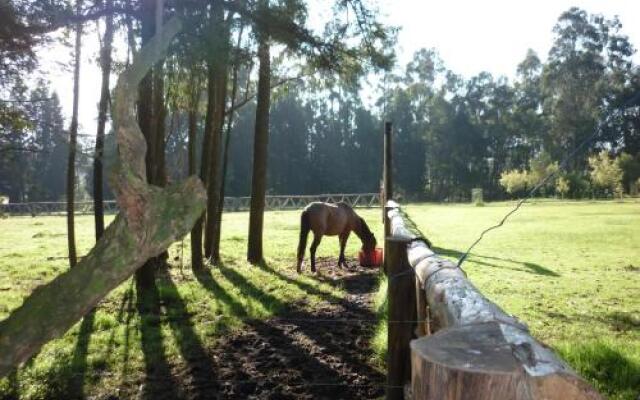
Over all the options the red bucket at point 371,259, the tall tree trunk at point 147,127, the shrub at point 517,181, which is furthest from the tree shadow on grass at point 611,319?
the shrub at point 517,181

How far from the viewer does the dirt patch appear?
13.4 ft

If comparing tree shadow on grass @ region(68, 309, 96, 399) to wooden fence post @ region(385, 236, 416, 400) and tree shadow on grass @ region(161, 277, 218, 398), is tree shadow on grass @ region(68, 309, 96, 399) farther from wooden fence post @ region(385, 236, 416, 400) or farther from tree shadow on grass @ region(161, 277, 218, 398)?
wooden fence post @ region(385, 236, 416, 400)

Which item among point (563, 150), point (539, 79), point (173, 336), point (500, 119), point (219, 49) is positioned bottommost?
point (173, 336)

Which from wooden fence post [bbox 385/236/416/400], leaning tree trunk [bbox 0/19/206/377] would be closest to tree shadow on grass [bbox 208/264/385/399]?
wooden fence post [bbox 385/236/416/400]

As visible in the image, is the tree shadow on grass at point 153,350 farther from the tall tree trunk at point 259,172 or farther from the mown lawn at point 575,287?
the tall tree trunk at point 259,172

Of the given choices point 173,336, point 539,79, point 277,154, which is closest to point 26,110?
point 173,336

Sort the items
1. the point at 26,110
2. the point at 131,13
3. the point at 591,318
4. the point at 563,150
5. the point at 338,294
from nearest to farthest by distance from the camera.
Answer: the point at 131,13
the point at 591,318
the point at 26,110
the point at 338,294
the point at 563,150

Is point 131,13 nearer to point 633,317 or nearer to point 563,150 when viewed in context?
point 633,317

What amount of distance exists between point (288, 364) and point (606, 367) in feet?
8.41

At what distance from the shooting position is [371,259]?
33.0 ft

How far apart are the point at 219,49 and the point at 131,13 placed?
1225 mm

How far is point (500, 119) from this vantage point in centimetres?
5566

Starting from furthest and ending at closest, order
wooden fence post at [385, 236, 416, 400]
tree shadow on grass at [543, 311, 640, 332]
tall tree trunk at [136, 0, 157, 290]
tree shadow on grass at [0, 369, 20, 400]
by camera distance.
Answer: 1. tall tree trunk at [136, 0, 157, 290]
2. tree shadow on grass at [543, 311, 640, 332]
3. tree shadow on grass at [0, 369, 20, 400]
4. wooden fence post at [385, 236, 416, 400]

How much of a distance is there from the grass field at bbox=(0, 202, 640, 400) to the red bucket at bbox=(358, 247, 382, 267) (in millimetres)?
1376
